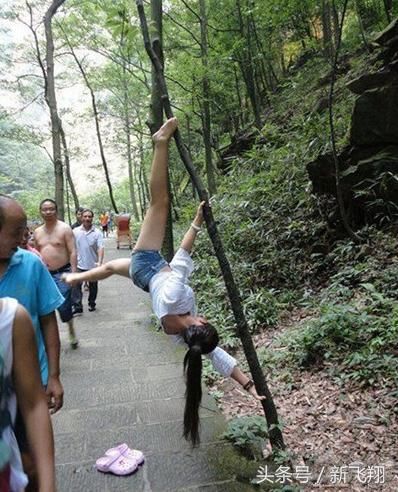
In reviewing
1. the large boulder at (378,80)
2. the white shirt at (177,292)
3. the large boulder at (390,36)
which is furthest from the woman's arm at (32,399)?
the large boulder at (390,36)

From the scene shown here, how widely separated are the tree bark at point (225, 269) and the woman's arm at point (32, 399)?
71.4 inches

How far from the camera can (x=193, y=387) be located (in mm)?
3002

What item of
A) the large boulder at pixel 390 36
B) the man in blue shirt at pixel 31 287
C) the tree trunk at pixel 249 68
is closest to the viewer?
the man in blue shirt at pixel 31 287

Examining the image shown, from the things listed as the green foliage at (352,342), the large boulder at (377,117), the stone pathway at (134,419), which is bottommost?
the stone pathway at (134,419)

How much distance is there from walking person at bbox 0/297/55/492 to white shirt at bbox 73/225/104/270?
6481mm

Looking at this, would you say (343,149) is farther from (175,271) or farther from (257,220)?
(175,271)

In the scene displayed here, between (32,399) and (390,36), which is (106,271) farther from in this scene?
(390,36)

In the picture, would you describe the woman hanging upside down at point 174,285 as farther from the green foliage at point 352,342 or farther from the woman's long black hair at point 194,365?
the green foliage at point 352,342

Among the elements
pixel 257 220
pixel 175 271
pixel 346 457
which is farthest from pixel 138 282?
pixel 257 220

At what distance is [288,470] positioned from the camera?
3.11m

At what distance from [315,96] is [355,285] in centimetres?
808

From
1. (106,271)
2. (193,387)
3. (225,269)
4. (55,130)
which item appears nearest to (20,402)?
(193,387)

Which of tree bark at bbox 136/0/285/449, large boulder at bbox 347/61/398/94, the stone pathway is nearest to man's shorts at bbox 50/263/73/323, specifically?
the stone pathway

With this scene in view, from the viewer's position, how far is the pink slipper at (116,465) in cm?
321
